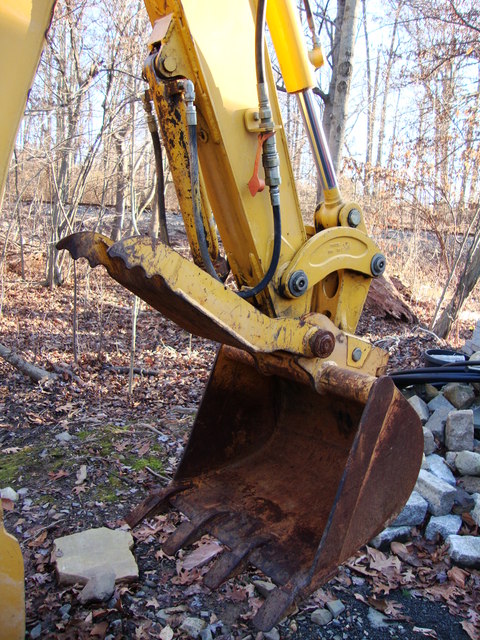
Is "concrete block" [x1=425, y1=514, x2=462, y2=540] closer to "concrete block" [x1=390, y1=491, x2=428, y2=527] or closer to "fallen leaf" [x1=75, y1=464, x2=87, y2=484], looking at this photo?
"concrete block" [x1=390, y1=491, x2=428, y2=527]

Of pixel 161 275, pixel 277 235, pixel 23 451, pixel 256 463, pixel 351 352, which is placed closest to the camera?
pixel 161 275

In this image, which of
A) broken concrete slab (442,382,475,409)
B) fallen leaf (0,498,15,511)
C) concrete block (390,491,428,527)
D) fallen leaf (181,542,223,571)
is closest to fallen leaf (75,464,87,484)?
fallen leaf (0,498,15,511)

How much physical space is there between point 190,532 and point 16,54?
2113mm

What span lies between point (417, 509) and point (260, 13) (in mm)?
2800

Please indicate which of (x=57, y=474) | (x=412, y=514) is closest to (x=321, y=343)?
(x=412, y=514)

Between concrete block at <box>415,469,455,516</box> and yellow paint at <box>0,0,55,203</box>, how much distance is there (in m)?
3.00

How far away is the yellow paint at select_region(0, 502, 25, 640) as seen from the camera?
1.96m

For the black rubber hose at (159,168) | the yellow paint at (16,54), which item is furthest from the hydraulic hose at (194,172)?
the yellow paint at (16,54)

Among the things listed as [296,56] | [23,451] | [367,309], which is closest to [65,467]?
[23,451]

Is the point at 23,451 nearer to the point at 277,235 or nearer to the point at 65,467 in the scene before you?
the point at 65,467

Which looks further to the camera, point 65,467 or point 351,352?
point 65,467

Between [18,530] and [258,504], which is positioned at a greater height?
[258,504]

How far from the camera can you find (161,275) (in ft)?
7.24

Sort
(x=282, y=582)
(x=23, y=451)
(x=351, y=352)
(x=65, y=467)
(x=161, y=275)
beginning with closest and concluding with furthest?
(x=161, y=275)
(x=282, y=582)
(x=351, y=352)
(x=65, y=467)
(x=23, y=451)
